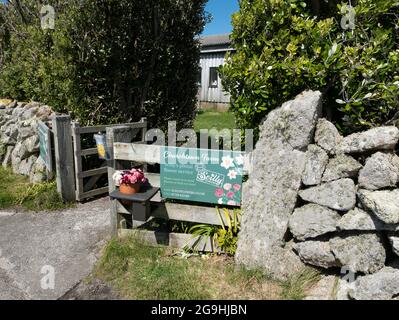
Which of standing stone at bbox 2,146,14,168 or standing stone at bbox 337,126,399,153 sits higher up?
standing stone at bbox 337,126,399,153

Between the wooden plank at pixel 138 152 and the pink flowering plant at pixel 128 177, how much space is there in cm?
24

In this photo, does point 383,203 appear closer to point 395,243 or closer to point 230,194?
point 395,243

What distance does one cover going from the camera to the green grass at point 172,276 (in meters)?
3.46

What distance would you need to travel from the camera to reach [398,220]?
2.80 metres

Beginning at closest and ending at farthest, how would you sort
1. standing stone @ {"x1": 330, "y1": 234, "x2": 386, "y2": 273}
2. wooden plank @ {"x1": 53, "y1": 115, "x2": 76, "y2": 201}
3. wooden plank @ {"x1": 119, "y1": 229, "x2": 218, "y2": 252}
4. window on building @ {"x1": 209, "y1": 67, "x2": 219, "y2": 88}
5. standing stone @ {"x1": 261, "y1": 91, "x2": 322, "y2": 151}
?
standing stone @ {"x1": 330, "y1": 234, "x2": 386, "y2": 273} → standing stone @ {"x1": 261, "y1": 91, "x2": 322, "y2": 151} → wooden plank @ {"x1": 119, "y1": 229, "x2": 218, "y2": 252} → wooden plank @ {"x1": 53, "y1": 115, "x2": 76, "y2": 201} → window on building @ {"x1": 209, "y1": 67, "x2": 219, "y2": 88}

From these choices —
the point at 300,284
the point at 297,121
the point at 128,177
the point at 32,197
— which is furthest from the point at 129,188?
the point at 32,197

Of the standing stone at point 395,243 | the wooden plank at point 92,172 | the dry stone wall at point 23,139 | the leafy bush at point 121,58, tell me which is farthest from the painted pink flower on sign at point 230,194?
the dry stone wall at point 23,139

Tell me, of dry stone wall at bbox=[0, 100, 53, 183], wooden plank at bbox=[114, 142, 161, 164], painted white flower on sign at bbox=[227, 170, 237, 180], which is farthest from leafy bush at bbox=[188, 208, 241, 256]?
dry stone wall at bbox=[0, 100, 53, 183]

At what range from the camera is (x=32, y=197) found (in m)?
6.19

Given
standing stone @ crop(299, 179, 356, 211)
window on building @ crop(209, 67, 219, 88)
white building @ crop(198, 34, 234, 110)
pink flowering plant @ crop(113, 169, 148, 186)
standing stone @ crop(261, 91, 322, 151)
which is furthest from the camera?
window on building @ crop(209, 67, 219, 88)

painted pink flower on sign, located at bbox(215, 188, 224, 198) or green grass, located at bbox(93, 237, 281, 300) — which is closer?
green grass, located at bbox(93, 237, 281, 300)

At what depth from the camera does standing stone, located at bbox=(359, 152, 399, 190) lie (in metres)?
2.93

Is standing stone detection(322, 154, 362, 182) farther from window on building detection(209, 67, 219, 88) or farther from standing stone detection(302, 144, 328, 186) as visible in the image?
window on building detection(209, 67, 219, 88)

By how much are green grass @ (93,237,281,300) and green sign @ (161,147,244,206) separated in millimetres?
776
